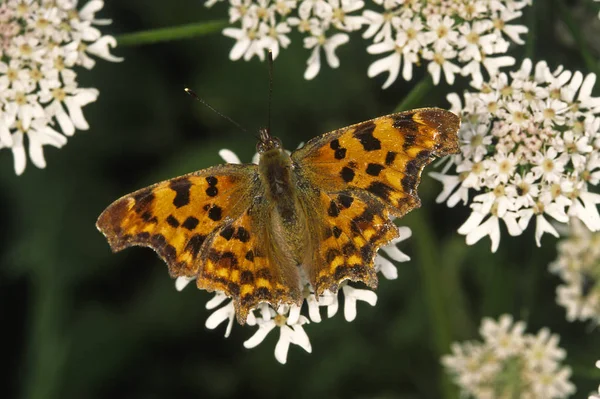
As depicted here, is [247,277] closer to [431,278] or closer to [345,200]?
[345,200]

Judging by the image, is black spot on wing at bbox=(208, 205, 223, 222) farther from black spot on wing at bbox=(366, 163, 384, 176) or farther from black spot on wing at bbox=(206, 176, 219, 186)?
black spot on wing at bbox=(366, 163, 384, 176)

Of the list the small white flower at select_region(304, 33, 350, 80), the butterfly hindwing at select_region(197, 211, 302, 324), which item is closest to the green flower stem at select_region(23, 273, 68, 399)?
the butterfly hindwing at select_region(197, 211, 302, 324)

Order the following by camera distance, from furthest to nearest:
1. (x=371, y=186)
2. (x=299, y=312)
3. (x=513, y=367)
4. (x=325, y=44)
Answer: (x=513, y=367)
(x=325, y=44)
(x=299, y=312)
(x=371, y=186)

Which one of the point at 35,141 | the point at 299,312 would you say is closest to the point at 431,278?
the point at 299,312

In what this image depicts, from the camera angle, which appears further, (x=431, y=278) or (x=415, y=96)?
(x=431, y=278)

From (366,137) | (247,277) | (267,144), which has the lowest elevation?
(247,277)

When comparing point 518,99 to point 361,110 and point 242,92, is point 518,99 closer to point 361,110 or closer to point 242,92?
point 361,110
